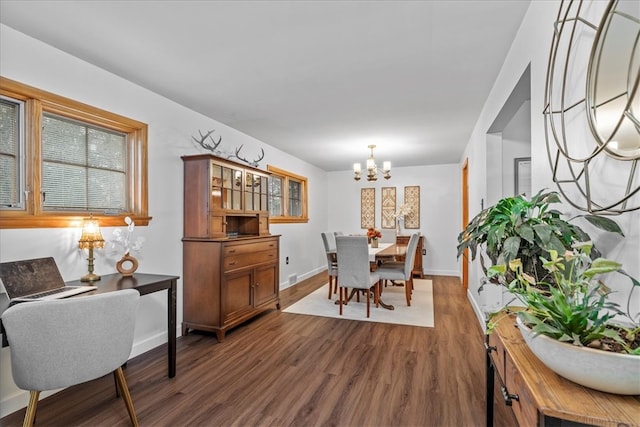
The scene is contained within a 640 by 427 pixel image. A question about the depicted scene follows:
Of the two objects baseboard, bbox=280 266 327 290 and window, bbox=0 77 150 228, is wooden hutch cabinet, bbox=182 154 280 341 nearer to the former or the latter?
window, bbox=0 77 150 228

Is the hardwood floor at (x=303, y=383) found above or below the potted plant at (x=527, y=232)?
below

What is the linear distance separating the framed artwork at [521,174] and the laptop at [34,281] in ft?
12.4

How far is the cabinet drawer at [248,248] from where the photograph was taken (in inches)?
130

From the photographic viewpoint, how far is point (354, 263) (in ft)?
12.8

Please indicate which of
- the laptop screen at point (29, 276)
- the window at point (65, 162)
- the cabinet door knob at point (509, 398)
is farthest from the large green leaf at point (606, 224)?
the window at point (65, 162)

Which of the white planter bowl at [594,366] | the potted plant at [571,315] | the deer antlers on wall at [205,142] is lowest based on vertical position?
the white planter bowl at [594,366]

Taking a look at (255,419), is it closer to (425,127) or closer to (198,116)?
(198,116)

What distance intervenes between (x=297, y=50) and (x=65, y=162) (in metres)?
1.90

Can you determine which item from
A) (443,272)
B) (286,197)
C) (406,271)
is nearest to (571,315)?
(406,271)

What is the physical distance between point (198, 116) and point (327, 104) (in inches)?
57.8

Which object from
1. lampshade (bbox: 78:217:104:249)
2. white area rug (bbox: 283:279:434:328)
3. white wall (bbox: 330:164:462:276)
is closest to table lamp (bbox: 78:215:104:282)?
lampshade (bbox: 78:217:104:249)

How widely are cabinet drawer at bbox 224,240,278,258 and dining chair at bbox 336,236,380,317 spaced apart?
2.84ft

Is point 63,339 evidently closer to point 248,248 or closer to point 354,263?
point 248,248

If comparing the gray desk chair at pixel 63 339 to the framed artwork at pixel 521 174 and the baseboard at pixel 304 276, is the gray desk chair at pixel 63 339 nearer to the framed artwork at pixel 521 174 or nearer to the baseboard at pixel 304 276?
the framed artwork at pixel 521 174
